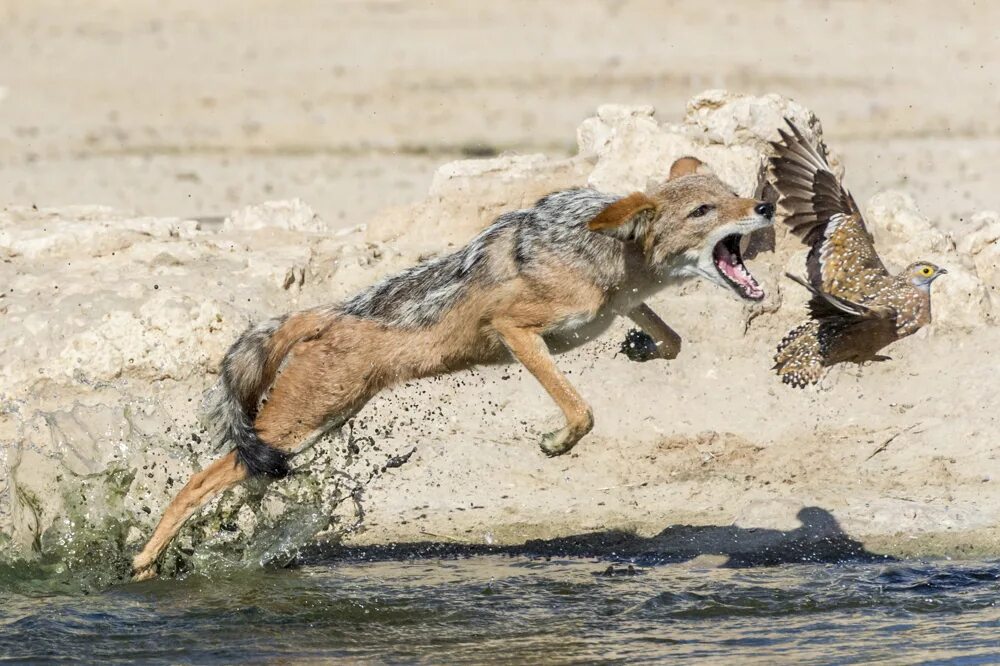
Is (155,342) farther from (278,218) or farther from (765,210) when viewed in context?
(765,210)

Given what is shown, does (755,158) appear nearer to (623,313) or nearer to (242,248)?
(623,313)

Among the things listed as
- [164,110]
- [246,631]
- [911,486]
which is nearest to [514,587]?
[246,631]

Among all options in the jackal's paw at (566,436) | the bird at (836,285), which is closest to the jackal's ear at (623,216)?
the jackal's paw at (566,436)

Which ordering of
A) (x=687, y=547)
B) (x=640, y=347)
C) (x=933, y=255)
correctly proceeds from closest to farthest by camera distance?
(x=640, y=347) < (x=687, y=547) < (x=933, y=255)

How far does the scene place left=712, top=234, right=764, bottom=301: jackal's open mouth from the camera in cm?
713

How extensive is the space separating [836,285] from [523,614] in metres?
2.61

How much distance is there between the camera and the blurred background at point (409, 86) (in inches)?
591

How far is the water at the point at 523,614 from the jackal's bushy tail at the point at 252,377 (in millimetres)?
754

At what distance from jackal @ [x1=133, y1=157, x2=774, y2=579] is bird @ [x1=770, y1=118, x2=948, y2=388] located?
841 mm

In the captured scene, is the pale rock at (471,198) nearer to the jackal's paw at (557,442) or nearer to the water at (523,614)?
the water at (523,614)

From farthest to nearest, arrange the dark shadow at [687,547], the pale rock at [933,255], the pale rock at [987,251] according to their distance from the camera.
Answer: the pale rock at [987,251], the pale rock at [933,255], the dark shadow at [687,547]

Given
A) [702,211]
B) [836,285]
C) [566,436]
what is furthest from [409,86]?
[566,436]

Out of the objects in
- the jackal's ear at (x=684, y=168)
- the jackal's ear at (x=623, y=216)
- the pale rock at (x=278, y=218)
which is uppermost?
the pale rock at (x=278, y=218)

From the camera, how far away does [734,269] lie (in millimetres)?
7254
